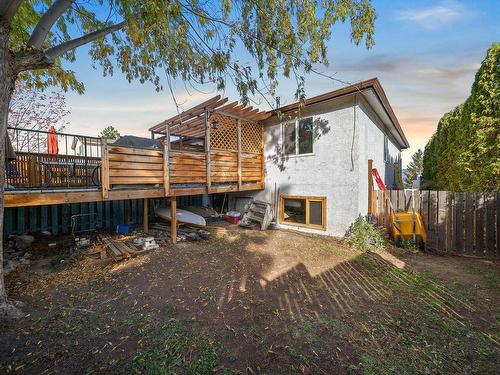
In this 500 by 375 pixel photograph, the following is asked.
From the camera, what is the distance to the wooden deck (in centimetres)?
546

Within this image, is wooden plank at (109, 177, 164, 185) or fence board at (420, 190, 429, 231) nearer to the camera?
wooden plank at (109, 177, 164, 185)

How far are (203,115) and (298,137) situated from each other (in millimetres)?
4013

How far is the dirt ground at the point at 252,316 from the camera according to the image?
9.05 ft

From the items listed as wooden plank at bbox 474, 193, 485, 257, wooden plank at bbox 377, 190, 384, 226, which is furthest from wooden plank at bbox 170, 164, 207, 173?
wooden plank at bbox 474, 193, 485, 257

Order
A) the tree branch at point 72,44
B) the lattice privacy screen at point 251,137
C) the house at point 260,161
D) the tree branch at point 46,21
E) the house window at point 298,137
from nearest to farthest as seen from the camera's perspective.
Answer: the tree branch at point 46,21 < the tree branch at point 72,44 < the house at point 260,161 < the house window at point 298,137 < the lattice privacy screen at point 251,137

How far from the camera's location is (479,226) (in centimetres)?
683

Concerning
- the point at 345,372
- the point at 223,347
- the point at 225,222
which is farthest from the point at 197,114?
the point at 345,372

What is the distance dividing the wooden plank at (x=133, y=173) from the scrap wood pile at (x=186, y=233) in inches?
90.7

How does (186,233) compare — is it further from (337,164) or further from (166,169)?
(337,164)

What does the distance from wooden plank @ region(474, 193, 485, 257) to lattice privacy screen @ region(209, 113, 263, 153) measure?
781 cm

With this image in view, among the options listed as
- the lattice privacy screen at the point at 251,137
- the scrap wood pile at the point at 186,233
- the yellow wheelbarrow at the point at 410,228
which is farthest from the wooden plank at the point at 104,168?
the yellow wheelbarrow at the point at 410,228

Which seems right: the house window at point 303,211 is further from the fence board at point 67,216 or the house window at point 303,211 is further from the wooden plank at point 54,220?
the wooden plank at point 54,220

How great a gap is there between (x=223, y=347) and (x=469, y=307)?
4.39 m

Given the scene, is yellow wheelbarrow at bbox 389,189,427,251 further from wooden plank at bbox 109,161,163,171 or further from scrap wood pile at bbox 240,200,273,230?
wooden plank at bbox 109,161,163,171
